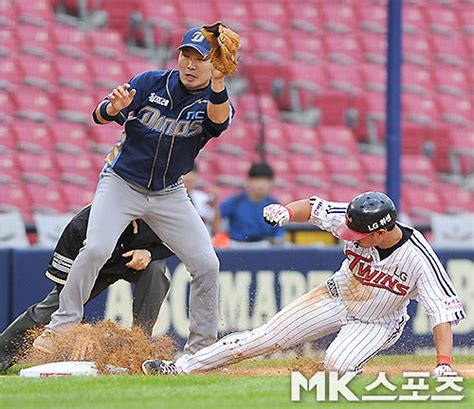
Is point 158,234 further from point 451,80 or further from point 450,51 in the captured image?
point 450,51

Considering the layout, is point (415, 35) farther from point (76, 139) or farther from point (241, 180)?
point (76, 139)

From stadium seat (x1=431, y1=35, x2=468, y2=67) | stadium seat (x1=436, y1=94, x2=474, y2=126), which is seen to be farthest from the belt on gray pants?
stadium seat (x1=431, y1=35, x2=468, y2=67)

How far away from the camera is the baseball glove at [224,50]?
257 inches

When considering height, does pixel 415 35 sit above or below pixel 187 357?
above

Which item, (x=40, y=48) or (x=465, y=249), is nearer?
(x=465, y=249)

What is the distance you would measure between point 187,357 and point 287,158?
5.98 metres

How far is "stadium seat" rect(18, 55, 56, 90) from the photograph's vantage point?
38.2 ft

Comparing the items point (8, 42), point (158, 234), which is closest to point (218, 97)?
point (158, 234)

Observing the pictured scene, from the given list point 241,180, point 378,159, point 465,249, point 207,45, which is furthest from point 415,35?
point 207,45

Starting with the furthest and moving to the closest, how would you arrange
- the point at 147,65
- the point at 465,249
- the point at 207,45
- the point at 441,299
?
the point at 147,65 → the point at 465,249 → the point at 207,45 → the point at 441,299

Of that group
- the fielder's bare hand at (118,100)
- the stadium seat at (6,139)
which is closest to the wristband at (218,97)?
the fielder's bare hand at (118,100)

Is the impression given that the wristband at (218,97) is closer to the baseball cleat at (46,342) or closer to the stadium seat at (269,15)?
the baseball cleat at (46,342)

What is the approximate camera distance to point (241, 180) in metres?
12.1

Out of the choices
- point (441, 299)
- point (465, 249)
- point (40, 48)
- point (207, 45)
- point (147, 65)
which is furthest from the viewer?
point (147, 65)
